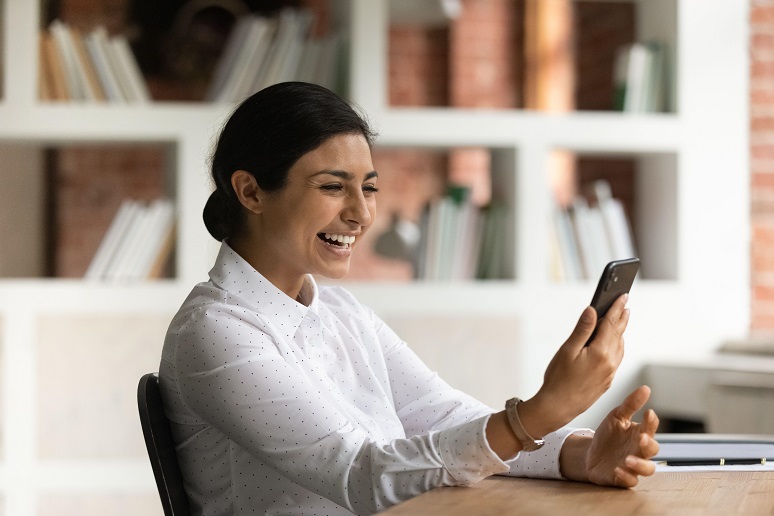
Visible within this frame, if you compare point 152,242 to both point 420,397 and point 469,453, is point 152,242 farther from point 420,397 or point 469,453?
point 469,453

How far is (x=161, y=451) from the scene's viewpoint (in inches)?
55.1

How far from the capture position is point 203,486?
1.46 m

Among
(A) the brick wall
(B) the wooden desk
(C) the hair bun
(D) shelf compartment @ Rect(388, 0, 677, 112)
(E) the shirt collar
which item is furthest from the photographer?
(D) shelf compartment @ Rect(388, 0, 677, 112)

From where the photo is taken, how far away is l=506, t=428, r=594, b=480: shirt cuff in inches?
56.6

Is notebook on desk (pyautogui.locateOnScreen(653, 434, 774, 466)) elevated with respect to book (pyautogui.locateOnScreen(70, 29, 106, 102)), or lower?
lower

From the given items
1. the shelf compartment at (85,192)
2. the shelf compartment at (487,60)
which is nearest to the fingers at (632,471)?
the shelf compartment at (85,192)

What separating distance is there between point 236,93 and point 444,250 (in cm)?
83

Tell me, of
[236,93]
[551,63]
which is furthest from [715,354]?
[551,63]

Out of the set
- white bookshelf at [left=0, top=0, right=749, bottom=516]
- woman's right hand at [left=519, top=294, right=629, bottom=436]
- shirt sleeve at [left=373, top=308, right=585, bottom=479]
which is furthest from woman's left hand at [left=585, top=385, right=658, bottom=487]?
white bookshelf at [left=0, top=0, right=749, bottom=516]

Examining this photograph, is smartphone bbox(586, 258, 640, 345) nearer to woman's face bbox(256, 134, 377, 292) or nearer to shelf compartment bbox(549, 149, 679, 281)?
woman's face bbox(256, 134, 377, 292)

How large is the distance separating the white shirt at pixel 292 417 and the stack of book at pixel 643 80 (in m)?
2.10

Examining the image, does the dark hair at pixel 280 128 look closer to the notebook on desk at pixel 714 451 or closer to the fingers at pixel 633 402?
the fingers at pixel 633 402

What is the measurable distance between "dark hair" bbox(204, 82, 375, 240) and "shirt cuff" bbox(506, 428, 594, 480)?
0.53 metres

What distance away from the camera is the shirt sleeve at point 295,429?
4.16 feet
